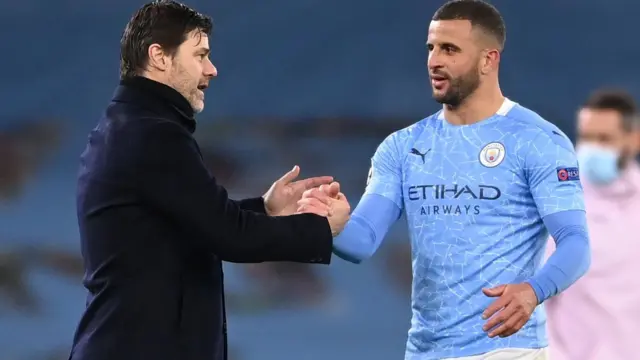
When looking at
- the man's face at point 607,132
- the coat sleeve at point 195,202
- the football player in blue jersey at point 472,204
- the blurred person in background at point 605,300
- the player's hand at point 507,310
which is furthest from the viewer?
Answer: the man's face at point 607,132

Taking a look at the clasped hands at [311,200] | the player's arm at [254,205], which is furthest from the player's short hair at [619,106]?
the player's arm at [254,205]

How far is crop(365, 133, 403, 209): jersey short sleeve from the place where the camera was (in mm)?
2754

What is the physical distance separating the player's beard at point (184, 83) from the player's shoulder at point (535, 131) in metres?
0.77

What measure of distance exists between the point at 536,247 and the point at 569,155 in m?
0.22

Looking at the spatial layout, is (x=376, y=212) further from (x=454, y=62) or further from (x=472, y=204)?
(x=454, y=62)

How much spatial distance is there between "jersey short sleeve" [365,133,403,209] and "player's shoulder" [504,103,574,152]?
0.29 m

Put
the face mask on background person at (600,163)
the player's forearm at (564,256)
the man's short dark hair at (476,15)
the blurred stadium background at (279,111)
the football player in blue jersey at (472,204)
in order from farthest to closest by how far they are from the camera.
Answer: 1. the blurred stadium background at (279,111)
2. the face mask on background person at (600,163)
3. the man's short dark hair at (476,15)
4. the football player in blue jersey at (472,204)
5. the player's forearm at (564,256)

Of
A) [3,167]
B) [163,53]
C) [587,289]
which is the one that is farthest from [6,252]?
[163,53]

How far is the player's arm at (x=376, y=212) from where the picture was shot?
271cm

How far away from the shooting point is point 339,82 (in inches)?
213

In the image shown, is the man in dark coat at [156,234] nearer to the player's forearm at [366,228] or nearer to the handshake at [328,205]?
the handshake at [328,205]

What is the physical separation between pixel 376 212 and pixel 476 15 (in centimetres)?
54

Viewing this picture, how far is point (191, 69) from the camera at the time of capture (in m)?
2.38

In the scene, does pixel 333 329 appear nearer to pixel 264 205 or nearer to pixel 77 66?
pixel 77 66
